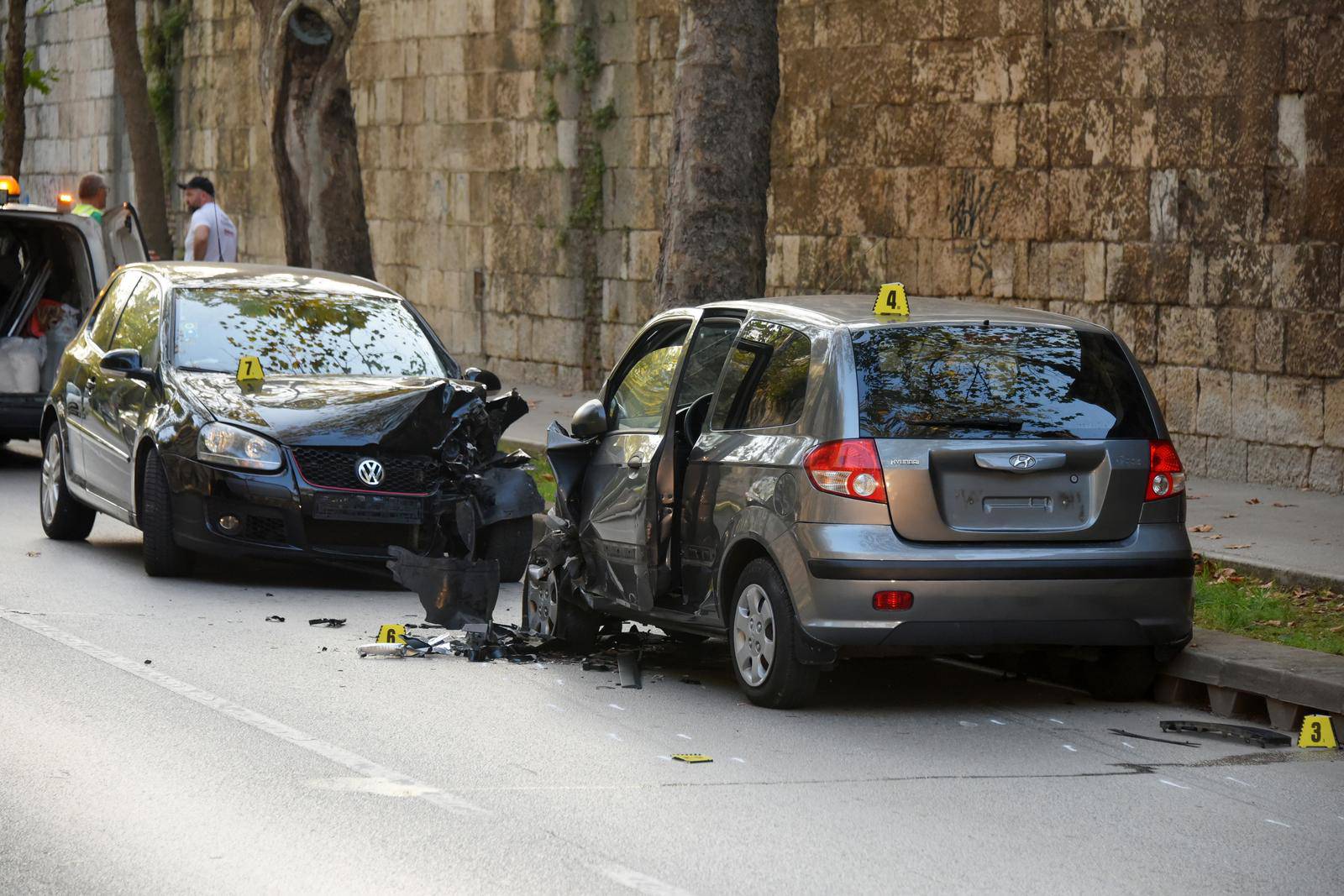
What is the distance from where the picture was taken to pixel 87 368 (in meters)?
12.3

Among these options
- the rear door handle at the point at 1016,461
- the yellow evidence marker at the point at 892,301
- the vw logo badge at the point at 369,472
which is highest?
the yellow evidence marker at the point at 892,301

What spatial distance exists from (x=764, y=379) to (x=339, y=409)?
341cm

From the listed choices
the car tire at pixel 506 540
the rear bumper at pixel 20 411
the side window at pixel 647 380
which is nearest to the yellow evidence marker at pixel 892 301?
the side window at pixel 647 380

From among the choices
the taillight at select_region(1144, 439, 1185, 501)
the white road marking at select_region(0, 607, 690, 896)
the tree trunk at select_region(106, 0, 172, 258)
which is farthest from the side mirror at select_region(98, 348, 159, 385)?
the tree trunk at select_region(106, 0, 172, 258)

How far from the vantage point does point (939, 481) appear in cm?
736

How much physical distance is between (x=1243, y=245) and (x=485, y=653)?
718 cm

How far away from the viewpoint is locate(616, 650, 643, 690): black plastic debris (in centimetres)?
834

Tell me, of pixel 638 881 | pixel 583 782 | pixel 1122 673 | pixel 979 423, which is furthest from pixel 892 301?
pixel 638 881

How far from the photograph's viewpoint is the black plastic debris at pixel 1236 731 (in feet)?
24.1

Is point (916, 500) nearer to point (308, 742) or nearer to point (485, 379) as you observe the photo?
point (308, 742)

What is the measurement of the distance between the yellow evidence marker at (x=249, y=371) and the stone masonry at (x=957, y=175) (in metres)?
6.60

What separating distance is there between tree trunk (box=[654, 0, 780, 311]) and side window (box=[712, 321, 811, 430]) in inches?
196

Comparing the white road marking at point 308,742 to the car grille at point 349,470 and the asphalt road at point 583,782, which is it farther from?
the car grille at point 349,470

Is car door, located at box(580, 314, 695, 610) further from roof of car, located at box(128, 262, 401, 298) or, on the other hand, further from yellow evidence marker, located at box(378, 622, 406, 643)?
roof of car, located at box(128, 262, 401, 298)
